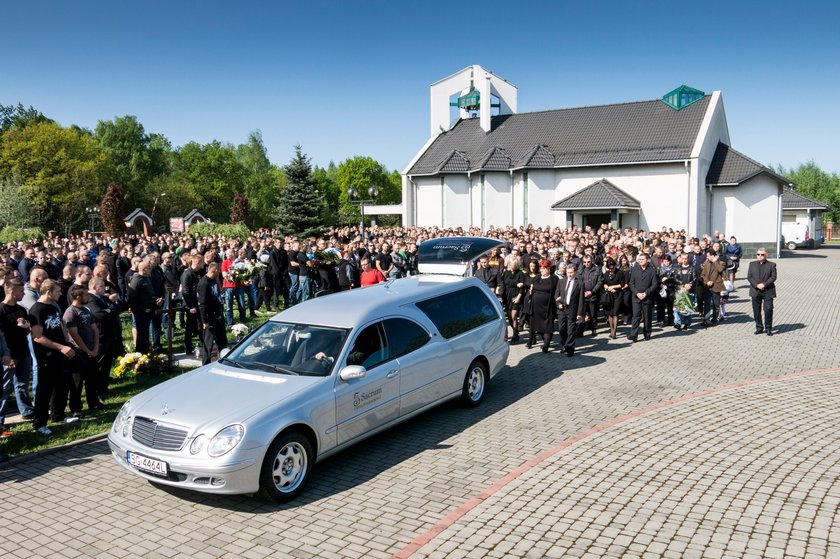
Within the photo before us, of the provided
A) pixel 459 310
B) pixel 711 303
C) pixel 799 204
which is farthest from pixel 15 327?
pixel 799 204

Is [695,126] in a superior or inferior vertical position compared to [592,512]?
superior

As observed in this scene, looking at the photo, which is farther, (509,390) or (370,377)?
(509,390)

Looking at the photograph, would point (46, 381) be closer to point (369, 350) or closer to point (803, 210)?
point (369, 350)

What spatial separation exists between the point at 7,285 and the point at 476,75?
147 feet

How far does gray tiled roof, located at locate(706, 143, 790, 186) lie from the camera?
38250 millimetres

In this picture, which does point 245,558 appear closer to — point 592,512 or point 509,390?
point 592,512

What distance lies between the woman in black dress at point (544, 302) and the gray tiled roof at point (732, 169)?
31.0 m

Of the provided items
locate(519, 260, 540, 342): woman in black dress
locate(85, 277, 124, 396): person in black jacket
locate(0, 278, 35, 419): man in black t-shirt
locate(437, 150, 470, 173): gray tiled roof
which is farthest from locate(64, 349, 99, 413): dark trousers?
locate(437, 150, 470, 173): gray tiled roof

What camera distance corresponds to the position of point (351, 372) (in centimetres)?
679

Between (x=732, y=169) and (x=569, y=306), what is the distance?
32362mm

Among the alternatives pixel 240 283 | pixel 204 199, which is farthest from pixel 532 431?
pixel 204 199

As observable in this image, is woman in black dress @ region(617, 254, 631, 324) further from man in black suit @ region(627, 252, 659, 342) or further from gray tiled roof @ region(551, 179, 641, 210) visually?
gray tiled roof @ region(551, 179, 641, 210)

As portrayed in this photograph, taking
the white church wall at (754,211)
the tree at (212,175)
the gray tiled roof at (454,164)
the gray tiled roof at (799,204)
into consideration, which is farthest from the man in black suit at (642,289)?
the tree at (212,175)

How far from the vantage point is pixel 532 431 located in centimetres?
821
